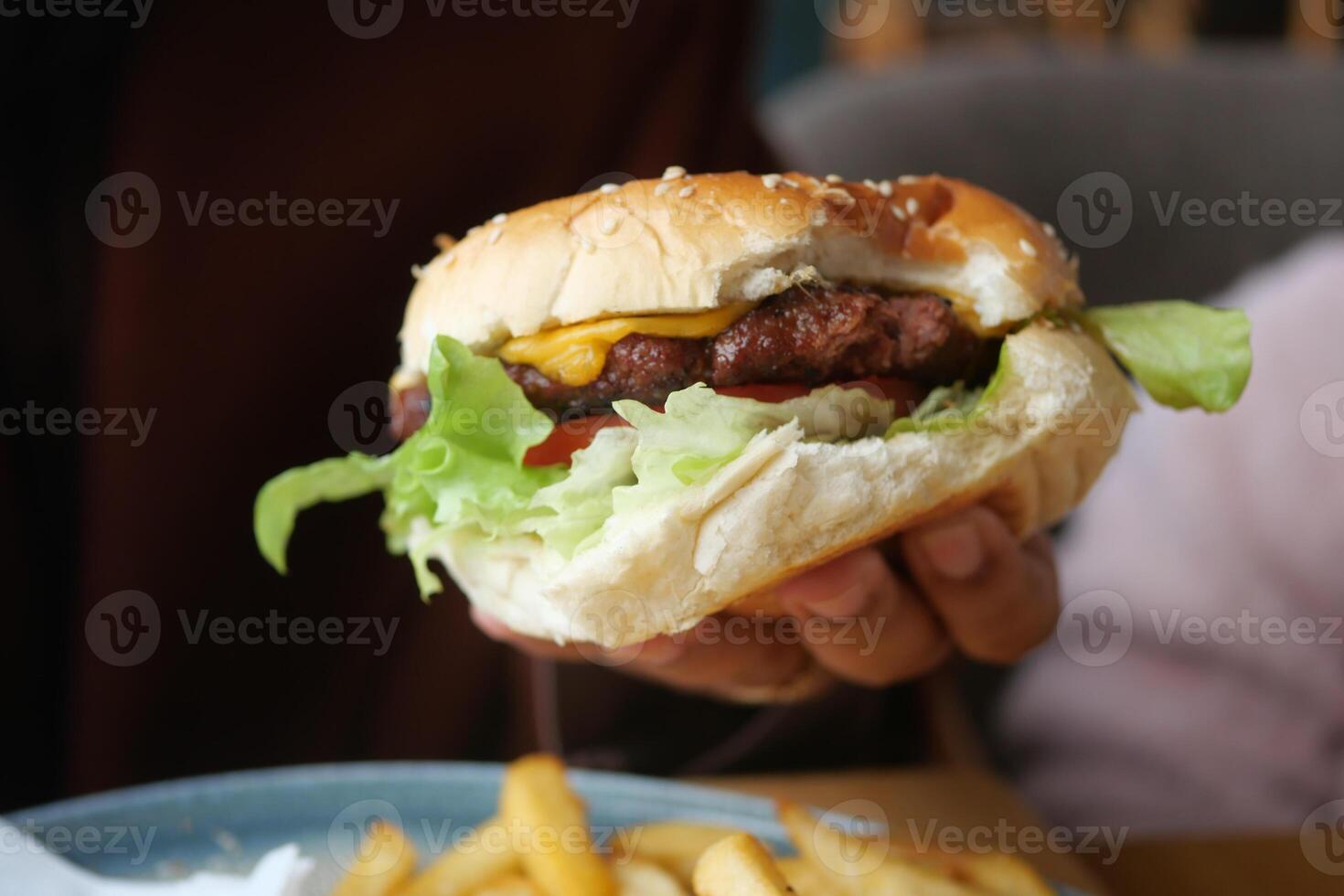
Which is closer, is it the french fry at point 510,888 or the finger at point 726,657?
the french fry at point 510,888

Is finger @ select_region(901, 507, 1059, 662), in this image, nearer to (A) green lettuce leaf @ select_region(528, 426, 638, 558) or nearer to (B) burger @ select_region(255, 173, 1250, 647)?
(B) burger @ select_region(255, 173, 1250, 647)

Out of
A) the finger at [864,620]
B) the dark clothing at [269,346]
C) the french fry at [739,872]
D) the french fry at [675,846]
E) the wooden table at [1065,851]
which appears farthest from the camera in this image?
the dark clothing at [269,346]

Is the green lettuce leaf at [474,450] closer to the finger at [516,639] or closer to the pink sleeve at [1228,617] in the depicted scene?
the finger at [516,639]

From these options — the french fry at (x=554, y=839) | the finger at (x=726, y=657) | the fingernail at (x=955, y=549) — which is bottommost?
the finger at (x=726, y=657)

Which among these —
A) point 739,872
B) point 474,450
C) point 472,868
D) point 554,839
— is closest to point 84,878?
point 472,868

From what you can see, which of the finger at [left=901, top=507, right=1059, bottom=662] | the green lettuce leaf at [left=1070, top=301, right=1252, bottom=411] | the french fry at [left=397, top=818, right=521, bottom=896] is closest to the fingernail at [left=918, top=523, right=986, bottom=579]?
the finger at [left=901, top=507, right=1059, bottom=662]

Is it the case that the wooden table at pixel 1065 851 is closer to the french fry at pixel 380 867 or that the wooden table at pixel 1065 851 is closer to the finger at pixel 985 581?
the finger at pixel 985 581

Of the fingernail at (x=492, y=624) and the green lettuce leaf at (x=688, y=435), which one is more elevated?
the green lettuce leaf at (x=688, y=435)

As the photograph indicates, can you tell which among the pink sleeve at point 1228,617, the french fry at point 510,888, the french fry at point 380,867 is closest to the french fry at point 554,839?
the french fry at point 510,888

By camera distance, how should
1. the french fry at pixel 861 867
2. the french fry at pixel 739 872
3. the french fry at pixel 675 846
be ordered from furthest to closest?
the french fry at pixel 675 846 → the french fry at pixel 861 867 → the french fry at pixel 739 872

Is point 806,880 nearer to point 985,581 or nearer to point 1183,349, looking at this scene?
point 985,581
